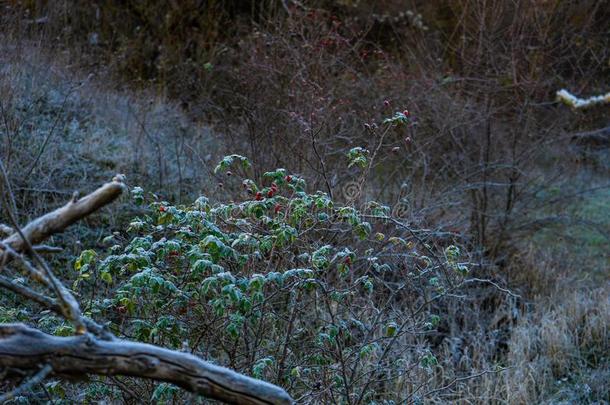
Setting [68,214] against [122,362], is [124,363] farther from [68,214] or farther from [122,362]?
[68,214]

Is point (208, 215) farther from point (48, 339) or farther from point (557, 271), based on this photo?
point (557, 271)

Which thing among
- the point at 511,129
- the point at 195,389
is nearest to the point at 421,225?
the point at 511,129

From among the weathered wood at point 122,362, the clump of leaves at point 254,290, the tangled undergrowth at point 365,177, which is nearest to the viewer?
the weathered wood at point 122,362

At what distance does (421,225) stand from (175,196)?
232cm

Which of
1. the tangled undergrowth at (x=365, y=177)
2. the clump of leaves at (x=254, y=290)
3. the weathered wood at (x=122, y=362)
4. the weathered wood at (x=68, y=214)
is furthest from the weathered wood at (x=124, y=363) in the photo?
the tangled undergrowth at (x=365, y=177)

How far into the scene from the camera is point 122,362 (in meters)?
1.99

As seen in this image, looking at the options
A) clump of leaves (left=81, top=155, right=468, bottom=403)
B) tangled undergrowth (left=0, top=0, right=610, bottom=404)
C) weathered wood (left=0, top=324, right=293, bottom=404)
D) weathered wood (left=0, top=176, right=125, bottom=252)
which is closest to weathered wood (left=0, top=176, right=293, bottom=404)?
weathered wood (left=0, top=324, right=293, bottom=404)

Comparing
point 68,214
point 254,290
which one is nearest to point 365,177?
point 254,290

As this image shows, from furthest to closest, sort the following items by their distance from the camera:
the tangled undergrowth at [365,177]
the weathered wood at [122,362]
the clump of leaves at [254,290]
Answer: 1. the tangled undergrowth at [365,177]
2. the clump of leaves at [254,290]
3. the weathered wood at [122,362]

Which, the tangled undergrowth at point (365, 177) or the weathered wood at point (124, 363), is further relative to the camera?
the tangled undergrowth at point (365, 177)

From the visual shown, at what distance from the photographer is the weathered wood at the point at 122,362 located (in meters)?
1.98

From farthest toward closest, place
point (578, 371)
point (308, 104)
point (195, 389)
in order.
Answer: point (308, 104) → point (578, 371) → point (195, 389)

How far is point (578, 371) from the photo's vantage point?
657cm

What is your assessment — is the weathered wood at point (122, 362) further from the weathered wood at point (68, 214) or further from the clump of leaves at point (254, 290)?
the clump of leaves at point (254, 290)
